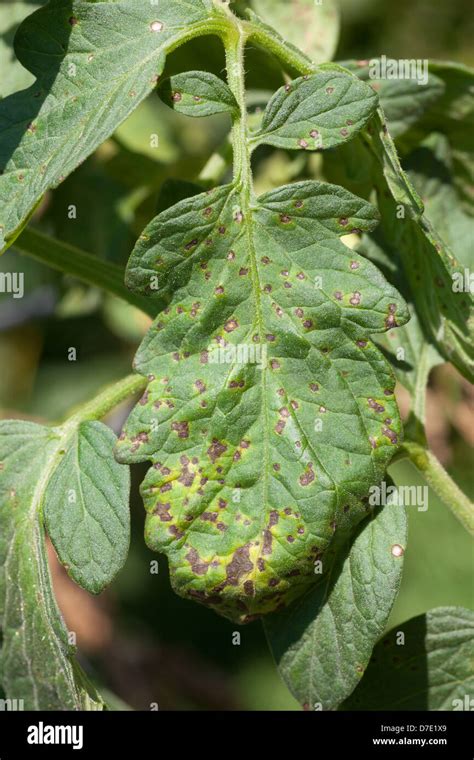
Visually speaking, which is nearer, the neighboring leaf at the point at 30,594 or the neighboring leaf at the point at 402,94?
the neighboring leaf at the point at 30,594

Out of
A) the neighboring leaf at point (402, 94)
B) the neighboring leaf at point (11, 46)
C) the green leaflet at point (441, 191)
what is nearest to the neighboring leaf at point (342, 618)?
the green leaflet at point (441, 191)

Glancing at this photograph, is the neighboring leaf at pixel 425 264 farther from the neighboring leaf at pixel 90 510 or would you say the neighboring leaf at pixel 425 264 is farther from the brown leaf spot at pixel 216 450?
the neighboring leaf at pixel 90 510

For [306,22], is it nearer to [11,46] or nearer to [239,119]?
[11,46]

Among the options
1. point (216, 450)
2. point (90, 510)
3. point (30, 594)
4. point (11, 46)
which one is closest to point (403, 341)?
point (216, 450)

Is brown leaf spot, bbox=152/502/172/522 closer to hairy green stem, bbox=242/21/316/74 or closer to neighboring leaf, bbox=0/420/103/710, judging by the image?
neighboring leaf, bbox=0/420/103/710

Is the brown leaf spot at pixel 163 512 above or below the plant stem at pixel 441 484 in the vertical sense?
below

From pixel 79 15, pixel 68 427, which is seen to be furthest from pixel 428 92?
pixel 68 427

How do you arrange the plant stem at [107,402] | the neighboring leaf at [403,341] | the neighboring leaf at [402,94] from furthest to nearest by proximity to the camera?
the neighboring leaf at [402,94] → the neighboring leaf at [403,341] → the plant stem at [107,402]

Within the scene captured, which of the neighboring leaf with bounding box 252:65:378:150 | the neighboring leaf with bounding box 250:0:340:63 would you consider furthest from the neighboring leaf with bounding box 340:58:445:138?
the neighboring leaf with bounding box 252:65:378:150
